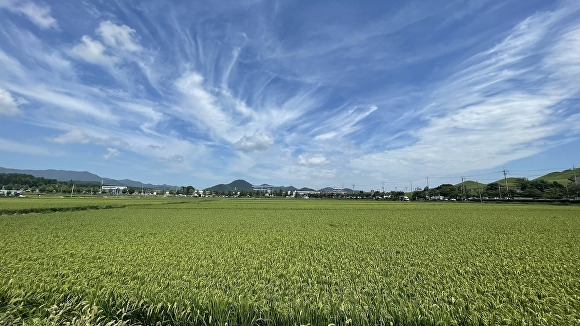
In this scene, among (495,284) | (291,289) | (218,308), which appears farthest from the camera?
(495,284)

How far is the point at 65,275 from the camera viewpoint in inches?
271

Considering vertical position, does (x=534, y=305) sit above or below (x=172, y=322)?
above

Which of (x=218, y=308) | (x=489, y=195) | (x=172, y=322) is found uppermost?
(x=489, y=195)

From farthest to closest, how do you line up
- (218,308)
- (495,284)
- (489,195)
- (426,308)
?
(489,195), (495,284), (218,308), (426,308)

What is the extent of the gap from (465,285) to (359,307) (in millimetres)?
3026

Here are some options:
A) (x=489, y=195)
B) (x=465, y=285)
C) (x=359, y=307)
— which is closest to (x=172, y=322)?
(x=359, y=307)

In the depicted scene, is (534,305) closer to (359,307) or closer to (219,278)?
(359,307)

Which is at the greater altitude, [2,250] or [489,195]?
[489,195]

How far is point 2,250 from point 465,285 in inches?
600

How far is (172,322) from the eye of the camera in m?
5.05

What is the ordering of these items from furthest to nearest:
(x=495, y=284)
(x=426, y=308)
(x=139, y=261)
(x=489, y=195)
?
(x=489, y=195), (x=139, y=261), (x=495, y=284), (x=426, y=308)

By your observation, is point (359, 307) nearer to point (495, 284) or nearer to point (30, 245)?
point (495, 284)

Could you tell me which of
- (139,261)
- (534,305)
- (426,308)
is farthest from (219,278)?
(534,305)

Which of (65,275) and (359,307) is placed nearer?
(359,307)
